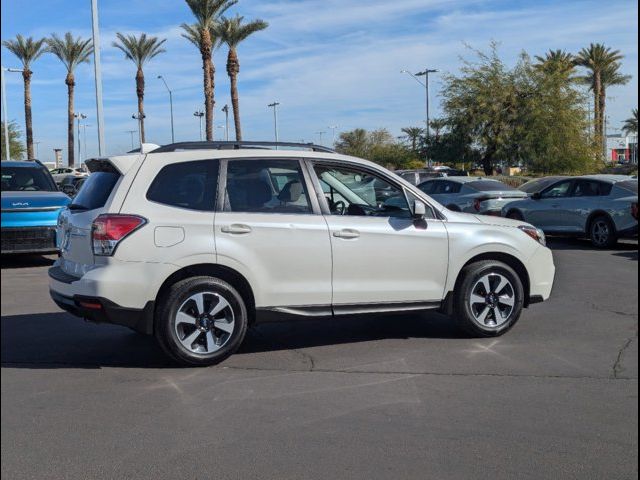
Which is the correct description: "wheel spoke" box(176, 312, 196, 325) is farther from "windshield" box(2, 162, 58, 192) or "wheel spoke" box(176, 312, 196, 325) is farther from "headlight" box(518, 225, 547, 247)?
"windshield" box(2, 162, 58, 192)

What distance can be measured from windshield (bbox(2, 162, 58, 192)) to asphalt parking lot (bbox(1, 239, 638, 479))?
604 cm

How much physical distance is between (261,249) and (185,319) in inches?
34.1

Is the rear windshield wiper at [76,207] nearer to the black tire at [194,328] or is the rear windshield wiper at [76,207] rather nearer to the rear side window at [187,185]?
the rear side window at [187,185]

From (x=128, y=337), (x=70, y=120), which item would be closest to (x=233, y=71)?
(x=70, y=120)

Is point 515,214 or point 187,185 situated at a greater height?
point 187,185

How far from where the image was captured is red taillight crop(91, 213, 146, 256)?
5883 mm

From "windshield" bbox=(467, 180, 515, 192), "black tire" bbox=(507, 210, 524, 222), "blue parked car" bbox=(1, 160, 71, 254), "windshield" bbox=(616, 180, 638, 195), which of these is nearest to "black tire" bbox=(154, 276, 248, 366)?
"blue parked car" bbox=(1, 160, 71, 254)

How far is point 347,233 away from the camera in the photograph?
656cm

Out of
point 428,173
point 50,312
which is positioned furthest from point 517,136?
point 50,312

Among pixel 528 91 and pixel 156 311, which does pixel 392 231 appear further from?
pixel 528 91

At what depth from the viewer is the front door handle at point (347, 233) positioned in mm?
6531

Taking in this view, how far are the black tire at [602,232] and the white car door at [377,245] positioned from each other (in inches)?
354

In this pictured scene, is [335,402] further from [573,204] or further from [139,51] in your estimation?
[139,51]

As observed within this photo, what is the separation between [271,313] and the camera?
6.38 metres
